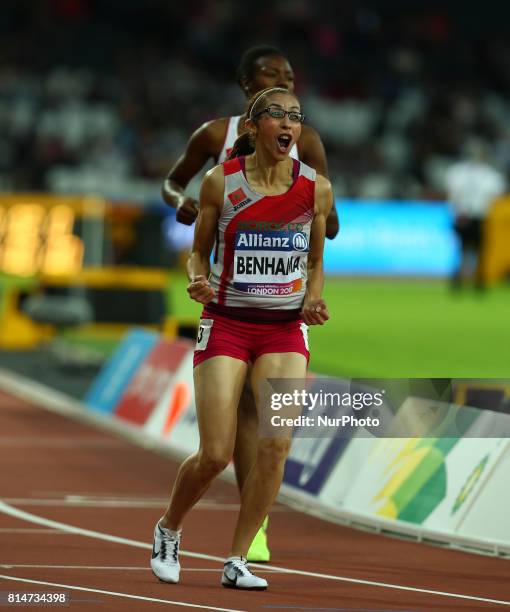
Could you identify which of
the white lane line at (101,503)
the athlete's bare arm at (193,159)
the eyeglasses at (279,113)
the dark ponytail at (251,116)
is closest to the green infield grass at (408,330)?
the white lane line at (101,503)

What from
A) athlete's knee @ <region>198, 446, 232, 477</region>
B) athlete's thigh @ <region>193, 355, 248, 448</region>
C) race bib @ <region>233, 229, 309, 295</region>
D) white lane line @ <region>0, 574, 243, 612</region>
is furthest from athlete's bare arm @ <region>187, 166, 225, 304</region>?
white lane line @ <region>0, 574, 243, 612</region>

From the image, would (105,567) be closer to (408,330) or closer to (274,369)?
(274,369)

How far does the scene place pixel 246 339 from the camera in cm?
736

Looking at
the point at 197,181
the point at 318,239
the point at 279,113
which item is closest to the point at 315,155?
the point at 318,239

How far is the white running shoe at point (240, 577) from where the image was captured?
289 inches

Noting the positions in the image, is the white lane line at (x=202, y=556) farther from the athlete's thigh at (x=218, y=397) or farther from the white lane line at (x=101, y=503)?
the athlete's thigh at (x=218, y=397)

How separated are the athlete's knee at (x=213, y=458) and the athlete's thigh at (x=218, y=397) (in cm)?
3

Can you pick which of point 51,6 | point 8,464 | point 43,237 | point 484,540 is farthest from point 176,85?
point 484,540

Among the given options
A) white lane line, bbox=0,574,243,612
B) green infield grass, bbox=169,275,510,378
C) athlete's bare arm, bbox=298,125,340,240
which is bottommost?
white lane line, bbox=0,574,243,612

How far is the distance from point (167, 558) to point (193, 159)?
223 centimetres

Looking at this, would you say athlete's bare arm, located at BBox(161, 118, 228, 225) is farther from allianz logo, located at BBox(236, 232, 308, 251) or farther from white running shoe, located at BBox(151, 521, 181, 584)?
white running shoe, located at BBox(151, 521, 181, 584)

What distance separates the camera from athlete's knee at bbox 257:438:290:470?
23.8 feet

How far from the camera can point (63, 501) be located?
10625 millimetres

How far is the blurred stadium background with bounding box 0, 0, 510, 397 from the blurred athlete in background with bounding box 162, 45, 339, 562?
10078 mm
